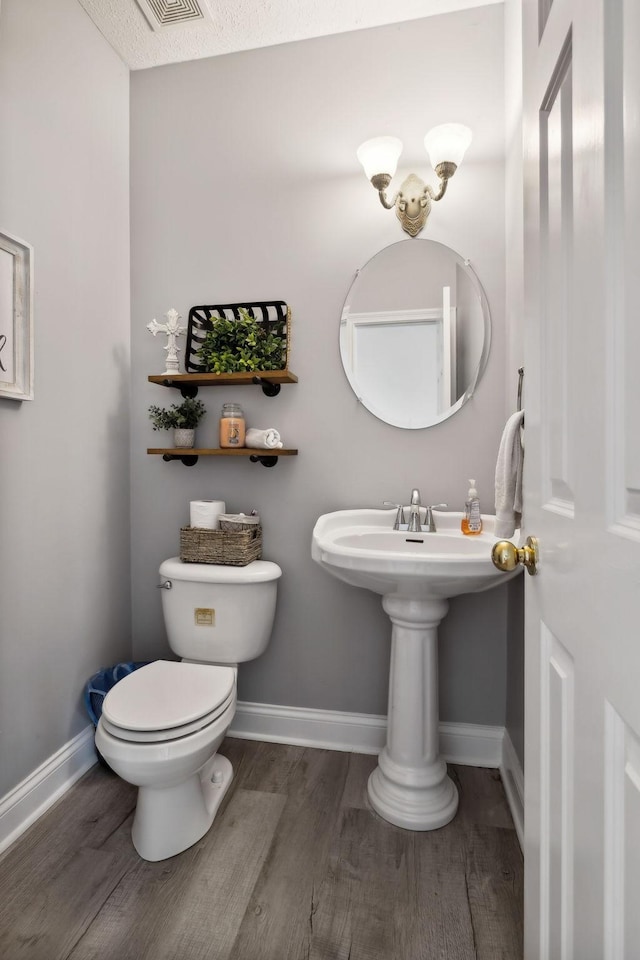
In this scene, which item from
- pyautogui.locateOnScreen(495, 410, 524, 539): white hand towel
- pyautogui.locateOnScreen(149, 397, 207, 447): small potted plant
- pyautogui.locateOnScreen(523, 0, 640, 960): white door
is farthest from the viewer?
pyautogui.locateOnScreen(149, 397, 207, 447): small potted plant

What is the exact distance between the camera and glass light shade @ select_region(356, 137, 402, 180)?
5.40 feet

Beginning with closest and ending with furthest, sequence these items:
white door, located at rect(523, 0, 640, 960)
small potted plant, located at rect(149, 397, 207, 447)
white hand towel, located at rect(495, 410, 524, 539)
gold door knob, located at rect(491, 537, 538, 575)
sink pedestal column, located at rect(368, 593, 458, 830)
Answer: white door, located at rect(523, 0, 640, 960) → gold door knob, located at rect(491, 537, 538, 575) → white hand towel, located at rect(495, 410, 524, 539) → sink pedestal column, located at rect(368, 593, 458, 830) → small potted plant, located at rect(149, 397, 207, 447)

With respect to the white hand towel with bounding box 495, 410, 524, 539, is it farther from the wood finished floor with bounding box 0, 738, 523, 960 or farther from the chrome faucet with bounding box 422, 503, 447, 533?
the wood finished floor with bounding box 0, 738, 523, 960

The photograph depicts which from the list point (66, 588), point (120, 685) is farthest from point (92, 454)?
point (120, 685)

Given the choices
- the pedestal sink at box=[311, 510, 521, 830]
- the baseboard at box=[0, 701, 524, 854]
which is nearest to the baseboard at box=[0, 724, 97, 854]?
the baseboard at box=[0, 701, 524, 854]

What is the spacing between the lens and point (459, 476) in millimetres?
1778

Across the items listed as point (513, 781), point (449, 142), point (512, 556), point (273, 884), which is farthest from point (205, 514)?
point (449, 142)

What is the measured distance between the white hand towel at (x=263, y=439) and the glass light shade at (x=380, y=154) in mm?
952

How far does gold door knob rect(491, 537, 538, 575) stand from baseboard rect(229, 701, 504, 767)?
1281mm

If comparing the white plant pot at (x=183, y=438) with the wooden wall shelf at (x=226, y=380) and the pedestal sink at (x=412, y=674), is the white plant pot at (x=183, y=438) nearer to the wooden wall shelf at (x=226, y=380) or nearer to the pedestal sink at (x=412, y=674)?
the wooden wall shelf at (x=226, y=380)

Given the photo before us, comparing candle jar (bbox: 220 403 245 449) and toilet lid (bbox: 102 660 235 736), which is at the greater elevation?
candle jar (bbox: 220 403 245 449)

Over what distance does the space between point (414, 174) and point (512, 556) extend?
1.53 m

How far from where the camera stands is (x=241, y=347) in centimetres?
183

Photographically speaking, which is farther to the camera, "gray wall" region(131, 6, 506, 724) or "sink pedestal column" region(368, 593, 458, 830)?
"gray wall" region(131, 6, 506, 724)
